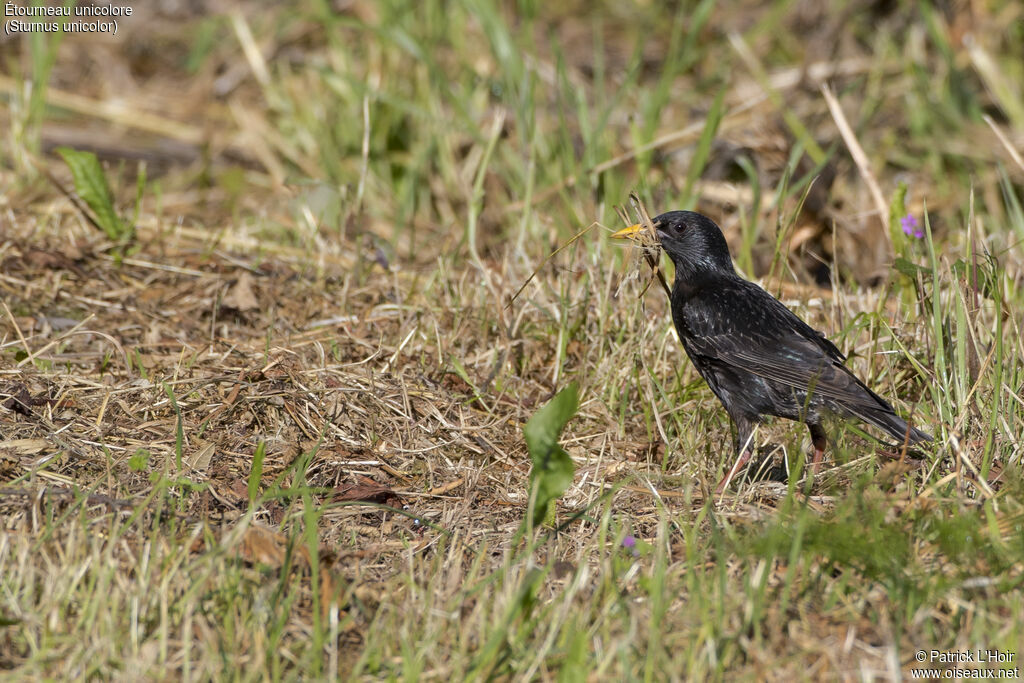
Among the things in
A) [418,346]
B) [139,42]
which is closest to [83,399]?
[418,346]

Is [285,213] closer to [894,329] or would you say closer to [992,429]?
[894,329]

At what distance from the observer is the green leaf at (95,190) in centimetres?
504

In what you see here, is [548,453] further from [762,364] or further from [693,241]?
[693,241]

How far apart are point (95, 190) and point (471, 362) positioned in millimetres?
2001

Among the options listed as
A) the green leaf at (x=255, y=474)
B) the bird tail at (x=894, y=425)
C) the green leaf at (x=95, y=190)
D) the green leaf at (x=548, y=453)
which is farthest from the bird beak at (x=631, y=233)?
the green leaf at (x=95, y=190)

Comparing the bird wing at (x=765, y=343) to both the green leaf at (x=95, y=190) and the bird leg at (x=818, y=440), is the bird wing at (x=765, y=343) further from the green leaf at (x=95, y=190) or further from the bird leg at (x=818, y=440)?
the green leaf at (x=95, y=190)

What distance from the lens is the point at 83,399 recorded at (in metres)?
3.99

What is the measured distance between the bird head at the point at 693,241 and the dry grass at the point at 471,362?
0.19 metres

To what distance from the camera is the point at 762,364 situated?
13.2ft

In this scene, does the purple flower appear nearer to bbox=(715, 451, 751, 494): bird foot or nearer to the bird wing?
the bird wing

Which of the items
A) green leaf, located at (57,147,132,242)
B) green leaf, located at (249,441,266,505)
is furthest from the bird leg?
green leaf, located at (57,147,132,242)

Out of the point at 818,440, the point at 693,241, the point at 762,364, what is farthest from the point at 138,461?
the point at 818,440

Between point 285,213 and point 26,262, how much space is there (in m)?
1.72

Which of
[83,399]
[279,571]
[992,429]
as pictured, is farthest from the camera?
[83,399]
